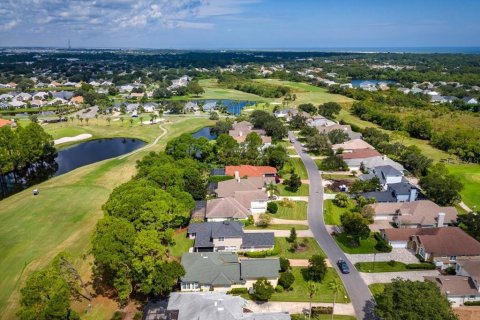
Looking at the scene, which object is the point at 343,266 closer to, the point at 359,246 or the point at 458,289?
the point at 359,246

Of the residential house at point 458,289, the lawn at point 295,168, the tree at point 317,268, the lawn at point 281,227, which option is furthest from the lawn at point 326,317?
the lawn at point 295,168

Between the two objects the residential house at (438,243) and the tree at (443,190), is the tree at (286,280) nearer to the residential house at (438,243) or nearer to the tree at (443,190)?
the residential house at (438,243)

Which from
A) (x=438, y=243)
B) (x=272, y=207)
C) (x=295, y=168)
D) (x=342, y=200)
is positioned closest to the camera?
(x=438, y=243)

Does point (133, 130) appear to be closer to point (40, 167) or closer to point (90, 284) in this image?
point (40, 167)

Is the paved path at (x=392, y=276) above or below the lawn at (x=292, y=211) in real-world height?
below

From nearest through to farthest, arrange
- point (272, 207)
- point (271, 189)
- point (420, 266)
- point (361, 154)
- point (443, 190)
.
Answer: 1. point (420, 266)
2. point (272, 207)
3. point (443, 190)
4. point (271, 189)
5. point (361, 154)

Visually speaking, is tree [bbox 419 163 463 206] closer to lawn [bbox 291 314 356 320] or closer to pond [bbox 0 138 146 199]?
lawn [bbox 291 314 356 320]

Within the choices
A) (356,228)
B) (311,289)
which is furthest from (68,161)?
(311,289)
